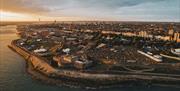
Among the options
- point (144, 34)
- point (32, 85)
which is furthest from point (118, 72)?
point (144, 34)

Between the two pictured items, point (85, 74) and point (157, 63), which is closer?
point (85, 74)

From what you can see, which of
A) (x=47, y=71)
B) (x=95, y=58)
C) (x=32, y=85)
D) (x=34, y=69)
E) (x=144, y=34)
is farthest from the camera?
(x=144, y=34)

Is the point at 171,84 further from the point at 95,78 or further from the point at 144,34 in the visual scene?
the point at 144,34

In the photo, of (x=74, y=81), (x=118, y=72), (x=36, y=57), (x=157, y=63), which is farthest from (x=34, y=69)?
(x=157, y=63)

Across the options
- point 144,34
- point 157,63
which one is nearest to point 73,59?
point 157,63

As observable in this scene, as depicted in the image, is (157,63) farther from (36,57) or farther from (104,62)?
(36,57)

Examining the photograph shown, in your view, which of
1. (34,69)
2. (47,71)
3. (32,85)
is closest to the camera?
(32,85)

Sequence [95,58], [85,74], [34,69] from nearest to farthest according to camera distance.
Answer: [85,74]
[34,69]
[95,58]

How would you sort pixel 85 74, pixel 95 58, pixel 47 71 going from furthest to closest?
1. pixel 95 58
2. pixel 47 71
3. pixel 85 74

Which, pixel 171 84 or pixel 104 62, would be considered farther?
pixel 104 62
